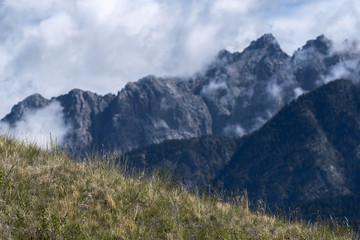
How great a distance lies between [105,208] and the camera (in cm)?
959

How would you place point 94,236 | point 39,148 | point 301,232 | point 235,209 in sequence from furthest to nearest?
point 39,148, point 235,209, point 301,232, point 94,236

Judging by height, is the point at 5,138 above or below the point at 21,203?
above

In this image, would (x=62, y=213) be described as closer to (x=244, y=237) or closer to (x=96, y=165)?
(x=96, y=165)

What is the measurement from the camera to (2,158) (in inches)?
411

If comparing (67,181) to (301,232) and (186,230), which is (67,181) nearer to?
(186,230)

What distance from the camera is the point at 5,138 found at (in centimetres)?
1191

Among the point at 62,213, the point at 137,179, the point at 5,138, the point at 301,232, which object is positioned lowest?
the point at 301,232

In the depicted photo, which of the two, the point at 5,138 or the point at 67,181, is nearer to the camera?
the point at 67,181

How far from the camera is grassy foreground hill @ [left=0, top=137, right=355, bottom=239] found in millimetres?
8578

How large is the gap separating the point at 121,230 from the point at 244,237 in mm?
2469

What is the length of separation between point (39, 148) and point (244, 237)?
582 cm

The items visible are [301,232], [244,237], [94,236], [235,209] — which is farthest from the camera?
[235,209]

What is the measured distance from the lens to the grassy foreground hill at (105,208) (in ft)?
28.1

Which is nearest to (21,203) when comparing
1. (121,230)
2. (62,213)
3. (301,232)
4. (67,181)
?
(62,213)
